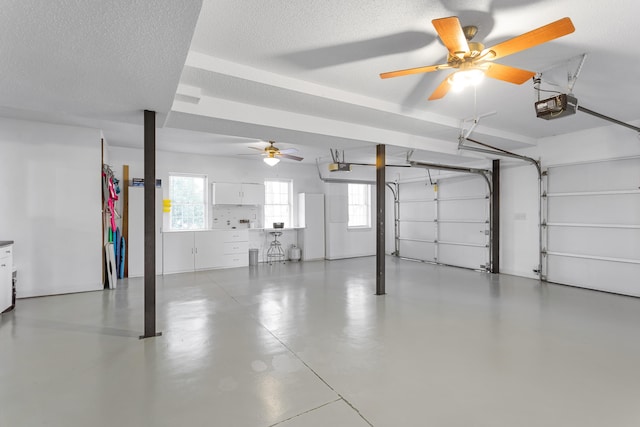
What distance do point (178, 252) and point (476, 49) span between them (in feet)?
22.0

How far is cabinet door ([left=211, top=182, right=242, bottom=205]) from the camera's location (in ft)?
25.6

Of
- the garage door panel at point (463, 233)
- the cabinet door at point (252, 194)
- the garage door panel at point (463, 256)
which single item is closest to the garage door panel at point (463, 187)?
the garage door panel at point (463, 233)

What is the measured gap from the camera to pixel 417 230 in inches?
358

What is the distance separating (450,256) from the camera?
8055 mm

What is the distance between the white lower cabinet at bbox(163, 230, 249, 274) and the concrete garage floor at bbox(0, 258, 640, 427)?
195 centimetres

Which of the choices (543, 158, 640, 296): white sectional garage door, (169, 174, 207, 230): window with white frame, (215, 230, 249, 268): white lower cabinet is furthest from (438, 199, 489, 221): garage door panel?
(169, 174, 207, 230): window with white frame

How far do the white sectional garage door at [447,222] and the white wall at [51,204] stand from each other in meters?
7.63

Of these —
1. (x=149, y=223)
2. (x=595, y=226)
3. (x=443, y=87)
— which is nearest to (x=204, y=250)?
(x=149, y=223)

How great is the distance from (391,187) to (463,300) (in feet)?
18.1


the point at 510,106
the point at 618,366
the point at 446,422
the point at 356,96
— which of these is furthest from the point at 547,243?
the point at 446,422

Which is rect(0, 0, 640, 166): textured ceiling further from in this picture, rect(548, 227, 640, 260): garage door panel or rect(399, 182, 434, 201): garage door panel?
rect(399, 182, 434, 201): garage door panel

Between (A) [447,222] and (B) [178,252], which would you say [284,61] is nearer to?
(B) [178,252]

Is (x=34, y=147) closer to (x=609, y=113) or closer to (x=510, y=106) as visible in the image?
(x=510, y=106)

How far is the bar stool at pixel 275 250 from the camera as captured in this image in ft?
28.5
